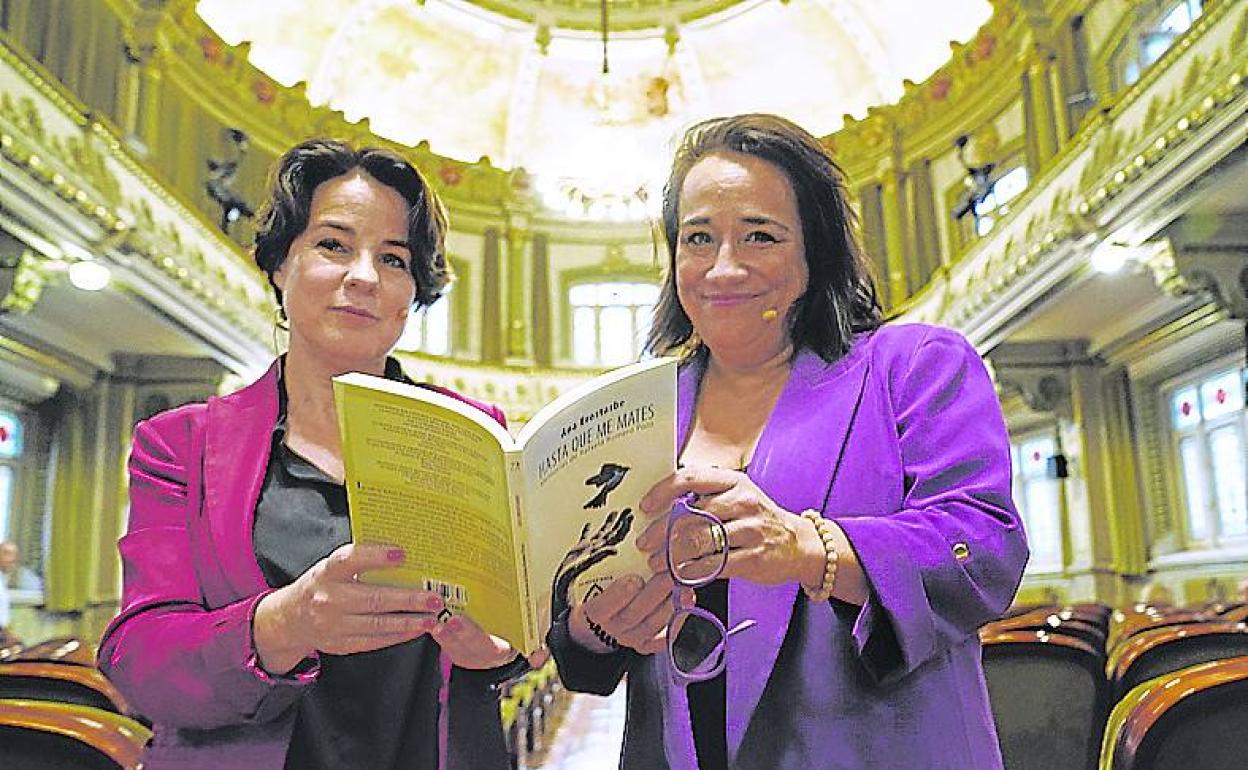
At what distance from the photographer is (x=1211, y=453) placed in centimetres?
994

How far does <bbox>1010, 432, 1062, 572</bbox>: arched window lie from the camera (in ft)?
39.9

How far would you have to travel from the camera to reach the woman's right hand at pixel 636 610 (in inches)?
55.4

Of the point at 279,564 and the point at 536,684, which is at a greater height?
the point at 279,564

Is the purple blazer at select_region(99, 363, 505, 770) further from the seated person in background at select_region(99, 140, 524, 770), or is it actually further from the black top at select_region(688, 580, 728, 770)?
the black top at select_region(688, 580, 728, 770)

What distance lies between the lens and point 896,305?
14117 millimetres

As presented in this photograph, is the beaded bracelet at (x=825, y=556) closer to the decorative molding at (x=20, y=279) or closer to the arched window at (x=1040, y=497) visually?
the decorative molding at (x=20, y=279)

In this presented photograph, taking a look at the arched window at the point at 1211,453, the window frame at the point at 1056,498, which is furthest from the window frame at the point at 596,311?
the arched window at the point at 1211,453

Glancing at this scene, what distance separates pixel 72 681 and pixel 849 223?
7.56 ft

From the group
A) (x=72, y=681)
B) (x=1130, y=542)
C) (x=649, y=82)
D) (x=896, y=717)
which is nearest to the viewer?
(x=896, y=717)

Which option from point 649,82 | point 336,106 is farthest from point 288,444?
point 649,82

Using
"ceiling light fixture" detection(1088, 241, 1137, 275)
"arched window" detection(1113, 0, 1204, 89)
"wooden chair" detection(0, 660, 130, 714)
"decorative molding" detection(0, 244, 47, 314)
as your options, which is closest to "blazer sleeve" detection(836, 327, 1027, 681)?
"wooden chair" detection(0, 660, 130, 714)

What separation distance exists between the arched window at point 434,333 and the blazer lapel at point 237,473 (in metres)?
14.6

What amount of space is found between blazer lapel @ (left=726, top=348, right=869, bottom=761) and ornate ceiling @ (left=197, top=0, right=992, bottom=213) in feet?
43.8

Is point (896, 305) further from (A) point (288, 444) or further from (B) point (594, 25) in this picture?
(A) point (288, 444)
